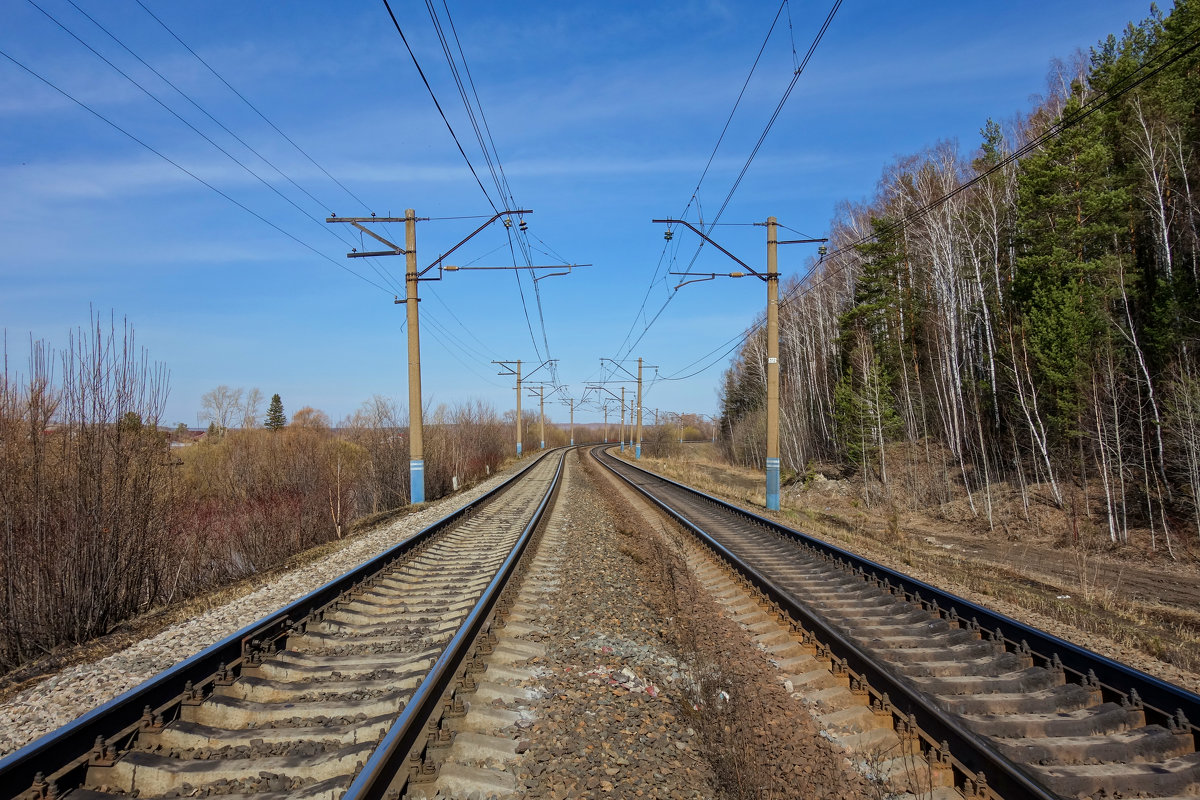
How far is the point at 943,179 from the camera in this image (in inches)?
1325

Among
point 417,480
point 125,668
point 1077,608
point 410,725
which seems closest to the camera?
point 410,725

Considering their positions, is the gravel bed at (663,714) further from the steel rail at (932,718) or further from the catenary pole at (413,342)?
the catenary pole at (413,342)

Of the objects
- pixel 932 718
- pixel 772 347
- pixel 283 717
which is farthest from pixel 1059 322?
pixel 283 717

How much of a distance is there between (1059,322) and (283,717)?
27.9m

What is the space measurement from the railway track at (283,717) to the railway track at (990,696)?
8.97 feet

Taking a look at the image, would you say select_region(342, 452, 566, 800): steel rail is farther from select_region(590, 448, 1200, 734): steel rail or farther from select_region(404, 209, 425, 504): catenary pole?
select_region(404, 209, 425, 504): catenary pole

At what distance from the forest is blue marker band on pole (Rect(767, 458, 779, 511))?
8039 mm

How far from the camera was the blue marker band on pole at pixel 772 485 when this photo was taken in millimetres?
16969

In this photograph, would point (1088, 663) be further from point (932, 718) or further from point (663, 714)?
point (663, 714)

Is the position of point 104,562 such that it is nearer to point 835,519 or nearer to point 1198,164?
point 835,519

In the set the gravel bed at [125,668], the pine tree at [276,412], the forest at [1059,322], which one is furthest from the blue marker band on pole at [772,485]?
the pine tree at [276,412]

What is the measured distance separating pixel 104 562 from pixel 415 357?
10.7m

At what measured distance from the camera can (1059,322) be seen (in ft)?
78.7

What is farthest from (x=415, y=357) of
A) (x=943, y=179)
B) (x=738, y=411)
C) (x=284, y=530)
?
(x=738, y=411)
